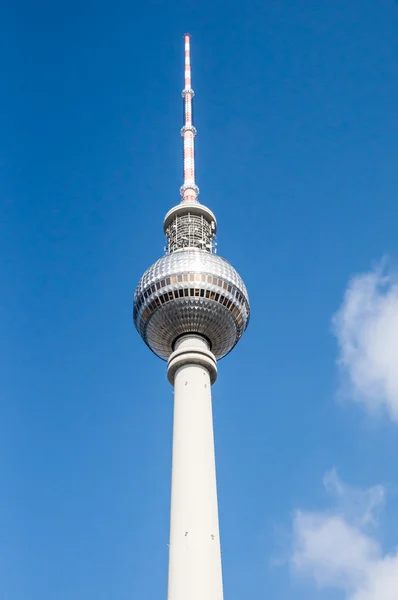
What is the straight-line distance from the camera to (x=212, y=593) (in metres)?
48.8

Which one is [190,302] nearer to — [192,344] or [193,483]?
[192,344]

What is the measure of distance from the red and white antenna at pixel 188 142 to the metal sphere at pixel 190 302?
39.7 feet

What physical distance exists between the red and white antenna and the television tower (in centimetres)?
18

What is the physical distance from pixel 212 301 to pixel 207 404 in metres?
10.1

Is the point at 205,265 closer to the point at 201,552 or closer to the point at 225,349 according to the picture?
the point at 225,349

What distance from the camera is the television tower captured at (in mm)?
50531

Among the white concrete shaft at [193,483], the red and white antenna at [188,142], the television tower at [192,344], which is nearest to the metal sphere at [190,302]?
the television tower at [192,344]

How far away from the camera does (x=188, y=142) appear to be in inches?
3312

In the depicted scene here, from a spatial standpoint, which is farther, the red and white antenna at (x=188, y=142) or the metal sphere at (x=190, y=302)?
the red and white antenna at (x=188, y=142)

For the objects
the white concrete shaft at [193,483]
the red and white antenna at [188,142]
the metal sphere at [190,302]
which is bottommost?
the white concrete shaft at [193,483]

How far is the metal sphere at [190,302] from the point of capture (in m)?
65.3

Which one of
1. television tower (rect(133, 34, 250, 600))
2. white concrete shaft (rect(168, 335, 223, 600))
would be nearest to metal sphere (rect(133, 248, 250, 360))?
television tower (rect(133, 34, 250, 600))

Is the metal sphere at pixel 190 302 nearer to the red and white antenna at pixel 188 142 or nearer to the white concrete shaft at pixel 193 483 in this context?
the white concrete shaft at pixel 193 483

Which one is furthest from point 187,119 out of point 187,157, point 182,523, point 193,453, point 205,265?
point 182,523
